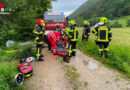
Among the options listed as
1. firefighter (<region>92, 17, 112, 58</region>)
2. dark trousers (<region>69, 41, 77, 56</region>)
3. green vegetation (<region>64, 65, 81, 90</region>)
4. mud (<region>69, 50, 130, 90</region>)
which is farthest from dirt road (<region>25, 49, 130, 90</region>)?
firefighter (<region>92, 17, 112, 58</region>)

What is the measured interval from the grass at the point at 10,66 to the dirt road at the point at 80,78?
522 millimetres

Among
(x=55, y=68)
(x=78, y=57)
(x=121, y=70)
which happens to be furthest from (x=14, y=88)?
(x=121, y=70)

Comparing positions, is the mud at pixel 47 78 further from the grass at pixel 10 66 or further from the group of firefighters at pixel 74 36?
the group of firefighters at pixel 74 36

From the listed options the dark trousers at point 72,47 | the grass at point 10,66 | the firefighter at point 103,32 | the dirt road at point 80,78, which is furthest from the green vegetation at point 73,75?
the firefighter at point 103,32

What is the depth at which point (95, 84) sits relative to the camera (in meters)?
3.26

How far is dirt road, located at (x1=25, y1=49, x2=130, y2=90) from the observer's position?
3.11 m

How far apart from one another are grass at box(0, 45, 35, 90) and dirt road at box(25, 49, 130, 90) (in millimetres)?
522

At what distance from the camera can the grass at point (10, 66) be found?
246 cm

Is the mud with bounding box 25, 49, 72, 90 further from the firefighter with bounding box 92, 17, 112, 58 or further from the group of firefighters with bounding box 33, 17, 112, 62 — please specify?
the firefighter with bounding box 92, 17, 112, 58

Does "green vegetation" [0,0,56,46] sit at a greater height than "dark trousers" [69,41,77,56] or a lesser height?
greater

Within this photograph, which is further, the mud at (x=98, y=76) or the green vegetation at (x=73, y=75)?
the green vegetation at (x=73, y=75)

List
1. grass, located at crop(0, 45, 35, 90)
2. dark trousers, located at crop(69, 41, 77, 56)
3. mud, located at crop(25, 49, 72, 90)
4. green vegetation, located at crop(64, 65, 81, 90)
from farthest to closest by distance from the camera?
dark trousers, located at crop(69, 41, 77, 56) → green vegetation, located at crop(64, 65, 81, 90) → mud, located at crop(25, 49, 72, 90) → grass, located at crop(0, 45, 35, 90)

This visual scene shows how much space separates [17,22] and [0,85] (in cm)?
546

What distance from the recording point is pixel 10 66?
11.3 ft
